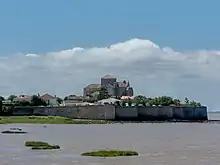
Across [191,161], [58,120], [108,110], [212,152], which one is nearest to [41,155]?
[191,161]

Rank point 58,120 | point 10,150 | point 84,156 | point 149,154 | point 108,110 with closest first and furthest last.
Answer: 1. point 84,156
2. point 149,154
3. point 10,150
4. point 58,120
5. point 108,110

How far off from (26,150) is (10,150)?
1.92m

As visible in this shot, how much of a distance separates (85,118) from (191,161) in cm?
14764

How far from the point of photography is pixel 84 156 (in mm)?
55656

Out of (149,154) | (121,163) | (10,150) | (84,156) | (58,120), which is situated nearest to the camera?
(121,163)

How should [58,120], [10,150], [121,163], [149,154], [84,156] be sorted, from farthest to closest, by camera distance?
[58,120], [10,150], [149,154], [84,156], [121,163]

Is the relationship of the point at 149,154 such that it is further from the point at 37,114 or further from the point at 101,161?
the point at 37,114

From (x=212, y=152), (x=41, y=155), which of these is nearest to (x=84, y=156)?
Result: (x=41, y=155)

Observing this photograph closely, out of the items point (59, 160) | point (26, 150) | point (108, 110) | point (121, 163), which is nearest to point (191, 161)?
point (121, 163)

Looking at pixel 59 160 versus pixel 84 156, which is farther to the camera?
pixel 84 156

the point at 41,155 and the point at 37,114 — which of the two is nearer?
the point at 41,155

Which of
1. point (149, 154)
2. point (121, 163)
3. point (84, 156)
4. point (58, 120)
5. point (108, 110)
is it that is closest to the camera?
point (121, 163)

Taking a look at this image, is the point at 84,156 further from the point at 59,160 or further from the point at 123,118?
the point at 123,118

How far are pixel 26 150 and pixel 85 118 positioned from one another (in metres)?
137
